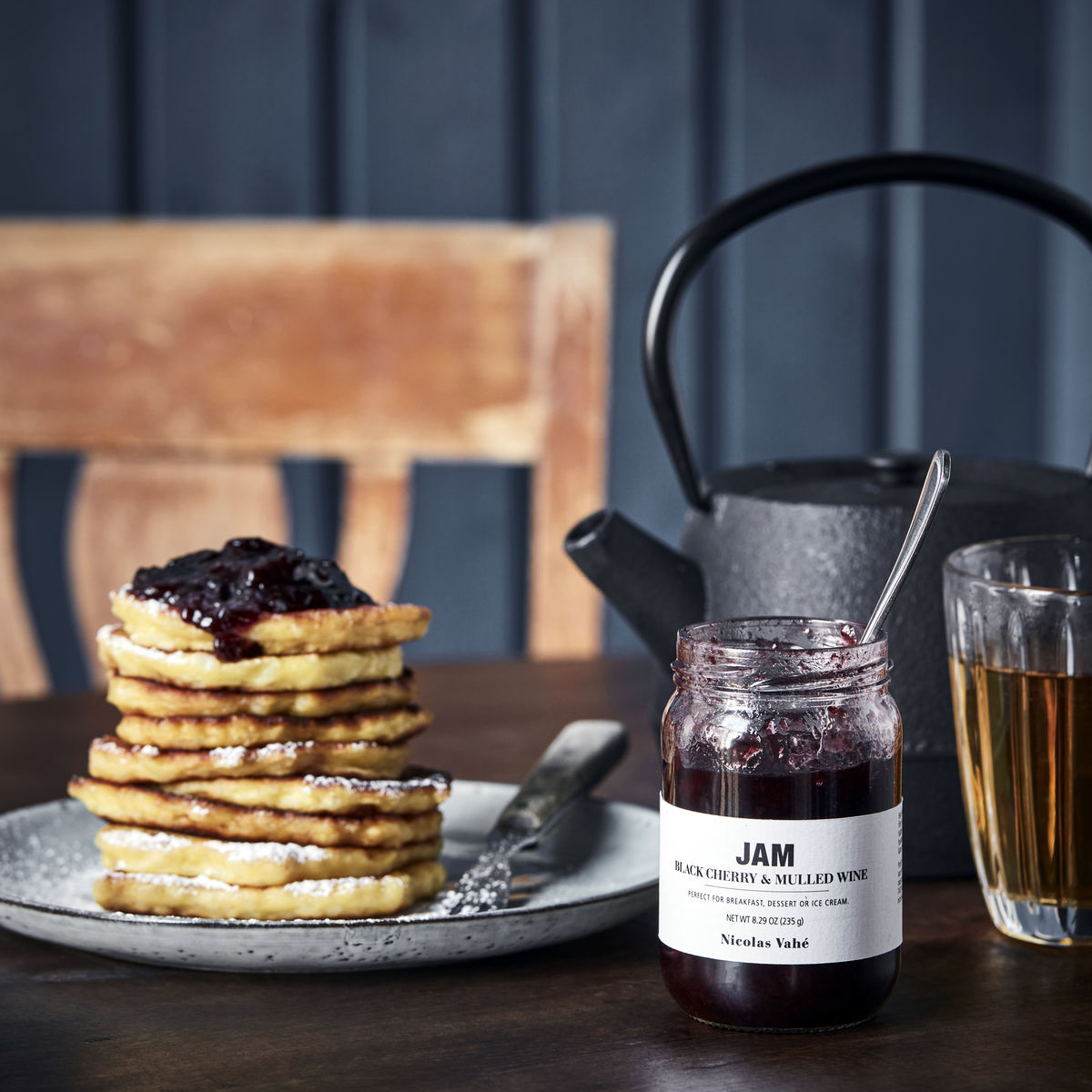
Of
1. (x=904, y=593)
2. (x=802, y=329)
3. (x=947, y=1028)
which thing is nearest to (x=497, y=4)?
(x=802, y=329)

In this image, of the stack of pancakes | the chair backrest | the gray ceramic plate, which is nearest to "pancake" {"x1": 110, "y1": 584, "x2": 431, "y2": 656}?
the stack of pancakes

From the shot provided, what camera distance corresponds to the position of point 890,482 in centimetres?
87

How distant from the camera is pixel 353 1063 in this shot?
22.0 inches

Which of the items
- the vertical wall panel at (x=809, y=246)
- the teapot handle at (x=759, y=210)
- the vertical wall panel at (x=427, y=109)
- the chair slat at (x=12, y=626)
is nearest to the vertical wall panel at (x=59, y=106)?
the vertical wall panel at (x=427, y=109)

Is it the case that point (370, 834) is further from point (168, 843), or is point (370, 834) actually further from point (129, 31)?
point (129, 31)

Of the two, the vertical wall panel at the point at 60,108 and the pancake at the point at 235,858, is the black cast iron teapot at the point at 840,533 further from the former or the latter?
the vertical wall panel at the point at 60,108

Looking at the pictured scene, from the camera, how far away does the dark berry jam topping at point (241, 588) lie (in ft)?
2.25

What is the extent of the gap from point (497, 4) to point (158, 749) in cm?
167

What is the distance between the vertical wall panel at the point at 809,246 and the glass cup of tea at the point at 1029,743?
1.55 m

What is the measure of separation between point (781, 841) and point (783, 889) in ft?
0.06

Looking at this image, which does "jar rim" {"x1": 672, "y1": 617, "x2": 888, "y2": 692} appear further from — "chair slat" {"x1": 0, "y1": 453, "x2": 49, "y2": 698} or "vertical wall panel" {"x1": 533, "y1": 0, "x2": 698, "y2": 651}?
"vertical wall panel" {"x1": 533, "y1": 0, "x2": 698, "y2": 651}

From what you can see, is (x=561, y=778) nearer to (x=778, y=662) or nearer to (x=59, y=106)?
(x=778, y=662)

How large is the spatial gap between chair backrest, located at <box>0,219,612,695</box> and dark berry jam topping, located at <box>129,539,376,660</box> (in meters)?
0.96

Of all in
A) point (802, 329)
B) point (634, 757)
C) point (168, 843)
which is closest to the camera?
point (168, 843)
